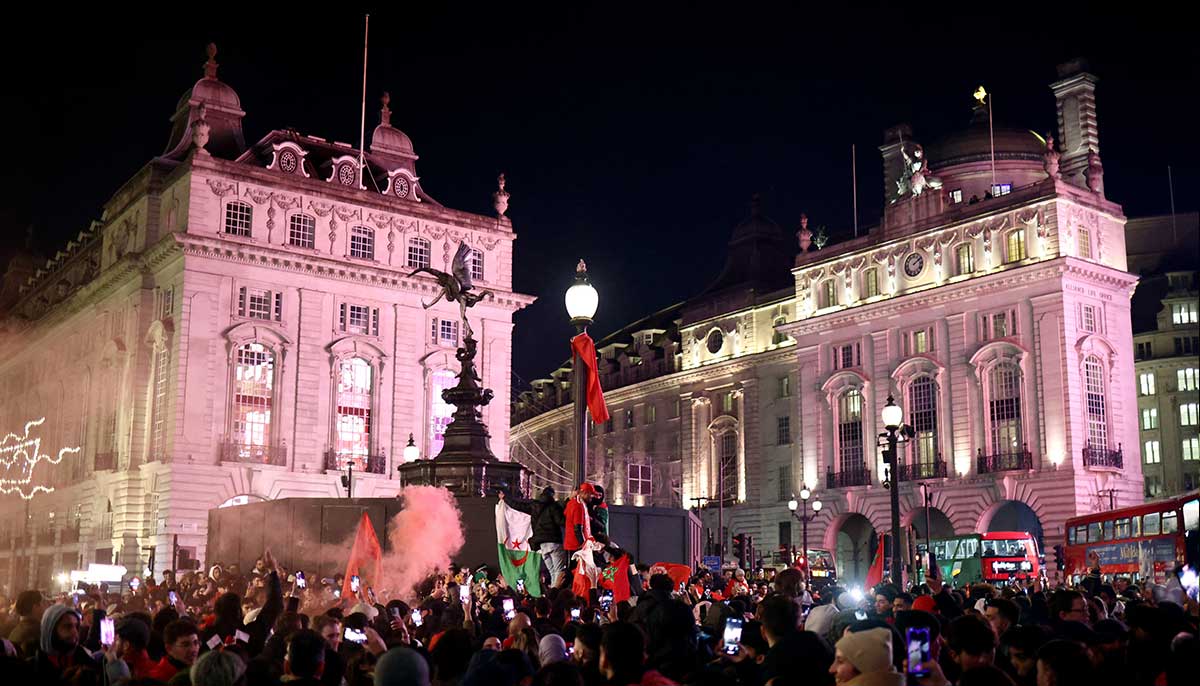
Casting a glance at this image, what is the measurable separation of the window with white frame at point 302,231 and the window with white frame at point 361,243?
2064 mm

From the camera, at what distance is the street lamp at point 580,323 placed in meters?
15.1

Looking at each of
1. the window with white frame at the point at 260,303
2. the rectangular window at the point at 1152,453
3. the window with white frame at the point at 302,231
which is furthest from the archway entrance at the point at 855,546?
the window with white frame at the point at 260,303

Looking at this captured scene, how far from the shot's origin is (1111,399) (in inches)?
2376

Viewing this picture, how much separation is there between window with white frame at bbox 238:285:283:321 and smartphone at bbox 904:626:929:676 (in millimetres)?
54772

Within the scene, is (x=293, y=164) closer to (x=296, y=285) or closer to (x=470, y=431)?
(x=296, y=285)

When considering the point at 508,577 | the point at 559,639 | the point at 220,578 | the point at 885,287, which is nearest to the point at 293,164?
the point at 885,287

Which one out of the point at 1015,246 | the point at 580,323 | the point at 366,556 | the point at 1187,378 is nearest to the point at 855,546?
the point at 1015,246

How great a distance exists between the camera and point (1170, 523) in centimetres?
3359

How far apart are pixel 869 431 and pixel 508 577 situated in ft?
163

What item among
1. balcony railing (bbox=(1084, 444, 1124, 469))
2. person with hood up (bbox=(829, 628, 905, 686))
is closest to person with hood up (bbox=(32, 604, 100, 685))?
person with hood up (bbox=(829, 628, 905, 686))

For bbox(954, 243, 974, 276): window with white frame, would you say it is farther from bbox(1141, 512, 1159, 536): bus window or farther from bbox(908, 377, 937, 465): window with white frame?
bbox(1141, 512, 1159, 536): bus window

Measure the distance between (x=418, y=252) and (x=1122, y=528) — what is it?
127ft

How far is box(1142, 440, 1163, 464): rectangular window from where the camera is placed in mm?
79875

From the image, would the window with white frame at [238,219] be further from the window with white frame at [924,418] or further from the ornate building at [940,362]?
the window with white frame at [924,418]
